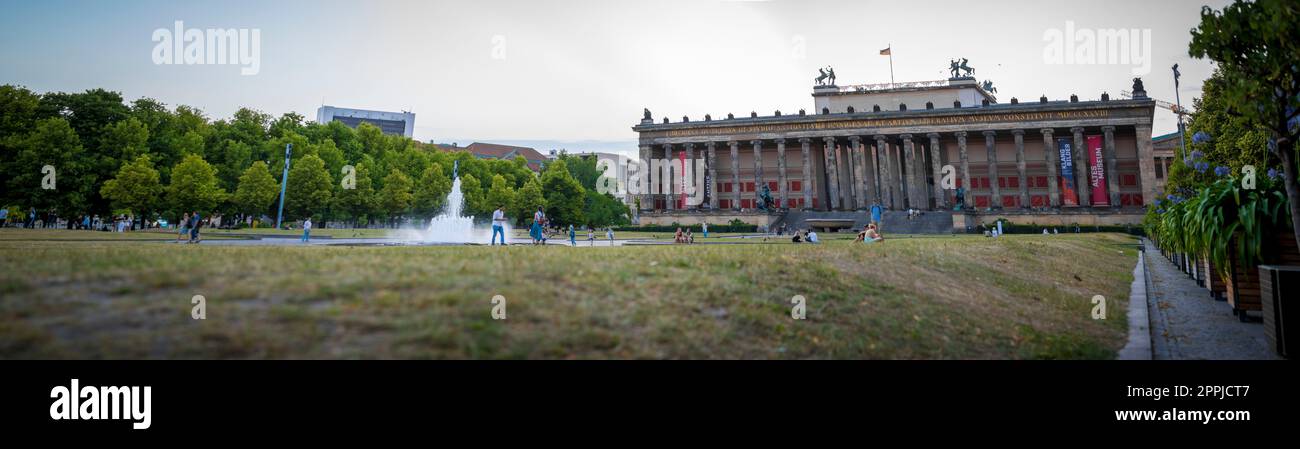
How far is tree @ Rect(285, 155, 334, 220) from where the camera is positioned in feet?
176

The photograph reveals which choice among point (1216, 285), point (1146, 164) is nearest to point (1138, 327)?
point (1216, 285)

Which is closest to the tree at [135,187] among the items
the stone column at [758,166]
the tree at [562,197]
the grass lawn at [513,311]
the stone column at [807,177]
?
the tree at [562,197]

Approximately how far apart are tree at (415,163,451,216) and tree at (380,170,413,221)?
1.68 m

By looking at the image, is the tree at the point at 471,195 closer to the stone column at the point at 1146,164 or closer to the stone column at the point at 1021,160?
the stone column at the point at 1021,160

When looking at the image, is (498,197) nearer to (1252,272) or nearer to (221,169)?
(221,169)

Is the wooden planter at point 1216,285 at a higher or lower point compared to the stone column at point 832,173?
lower

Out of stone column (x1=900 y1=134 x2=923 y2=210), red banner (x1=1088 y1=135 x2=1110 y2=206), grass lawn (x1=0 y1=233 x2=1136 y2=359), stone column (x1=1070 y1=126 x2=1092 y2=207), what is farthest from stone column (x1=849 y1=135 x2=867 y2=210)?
grass lawn (x1=0 y1=233 x2=1136 y2=359)

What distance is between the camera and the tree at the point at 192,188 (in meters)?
44.9

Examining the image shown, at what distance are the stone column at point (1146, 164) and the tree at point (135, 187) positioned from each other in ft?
316

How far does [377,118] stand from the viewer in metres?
156

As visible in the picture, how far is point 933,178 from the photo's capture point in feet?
227

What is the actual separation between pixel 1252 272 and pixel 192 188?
61316 millimetres
